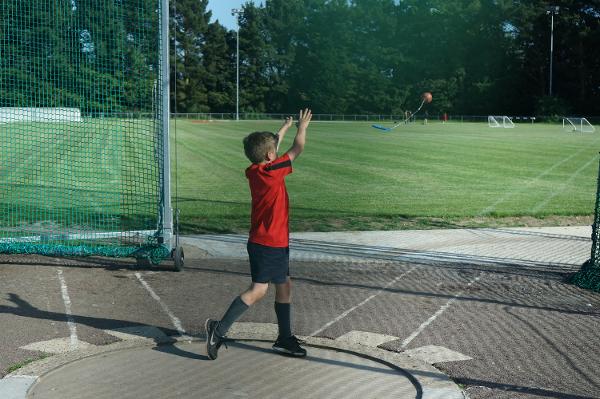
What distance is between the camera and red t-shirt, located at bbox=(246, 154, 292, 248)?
5.78 meters

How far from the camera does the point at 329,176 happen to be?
22609 millimetres

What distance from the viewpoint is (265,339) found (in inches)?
259

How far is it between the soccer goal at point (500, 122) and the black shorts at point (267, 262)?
63166 millimetres

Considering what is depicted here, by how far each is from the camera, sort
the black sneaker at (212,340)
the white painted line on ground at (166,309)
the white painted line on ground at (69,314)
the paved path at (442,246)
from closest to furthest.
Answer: the black sneaker at (212,340), the white painted line on ground at (69,314), the white painted line on ground at (166,309), the paved path at (442,246)

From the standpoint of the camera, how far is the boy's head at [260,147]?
227 inches

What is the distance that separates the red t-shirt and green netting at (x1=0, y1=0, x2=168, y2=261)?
159 inches

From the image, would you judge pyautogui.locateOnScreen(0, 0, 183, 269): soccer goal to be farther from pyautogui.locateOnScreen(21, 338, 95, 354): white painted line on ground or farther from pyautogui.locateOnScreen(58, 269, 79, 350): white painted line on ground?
pyautogui.locateOnScreen(21, 338, 95, 354): white painted line on ground

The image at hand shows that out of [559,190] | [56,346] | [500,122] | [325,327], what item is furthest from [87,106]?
[500,122]

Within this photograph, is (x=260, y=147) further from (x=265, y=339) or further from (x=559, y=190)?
(x=559, y=190)

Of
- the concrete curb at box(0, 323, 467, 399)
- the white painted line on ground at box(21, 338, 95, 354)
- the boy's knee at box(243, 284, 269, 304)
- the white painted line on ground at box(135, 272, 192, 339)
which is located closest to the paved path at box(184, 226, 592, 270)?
the white painted line on ground at box(135, 272, 192, 339)

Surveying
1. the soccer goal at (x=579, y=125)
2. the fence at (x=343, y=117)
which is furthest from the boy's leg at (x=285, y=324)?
the fence at (x=343, y=117)

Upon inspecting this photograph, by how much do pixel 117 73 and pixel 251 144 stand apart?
1196cm

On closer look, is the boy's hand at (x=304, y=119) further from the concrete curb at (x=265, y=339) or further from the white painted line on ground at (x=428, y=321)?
the white painted line on ground at (x=428, y=321)

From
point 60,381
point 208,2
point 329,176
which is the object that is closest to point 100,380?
A: point 60,381
